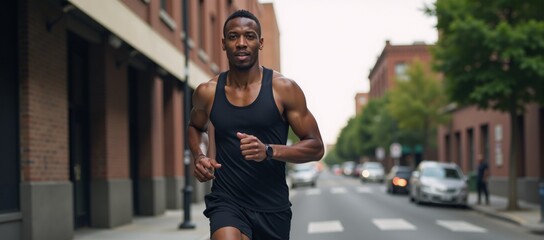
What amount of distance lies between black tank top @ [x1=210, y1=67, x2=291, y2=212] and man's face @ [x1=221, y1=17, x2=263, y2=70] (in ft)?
0.55

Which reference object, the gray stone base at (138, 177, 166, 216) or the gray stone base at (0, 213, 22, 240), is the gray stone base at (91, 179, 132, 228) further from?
the gray stone base at (0, 213, 22, 240)

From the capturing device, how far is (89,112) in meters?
15.5

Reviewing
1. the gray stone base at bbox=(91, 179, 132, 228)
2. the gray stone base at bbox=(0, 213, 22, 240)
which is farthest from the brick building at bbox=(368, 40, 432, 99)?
the gray stone base at bbox=(0, 213, 22, 240)

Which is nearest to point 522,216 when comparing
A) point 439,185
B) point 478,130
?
point 439,185

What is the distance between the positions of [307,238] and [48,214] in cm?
455

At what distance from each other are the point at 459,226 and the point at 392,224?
1416 mm

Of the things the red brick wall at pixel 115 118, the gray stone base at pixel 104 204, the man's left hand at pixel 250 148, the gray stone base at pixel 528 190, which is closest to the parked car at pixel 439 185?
the gray stone base at pixel 528 190

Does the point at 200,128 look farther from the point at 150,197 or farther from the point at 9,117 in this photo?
the point at 150,197

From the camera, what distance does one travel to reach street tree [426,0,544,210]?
18.4m

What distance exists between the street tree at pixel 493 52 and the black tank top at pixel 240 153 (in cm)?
1533

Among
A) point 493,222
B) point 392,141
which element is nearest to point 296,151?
point 493,222

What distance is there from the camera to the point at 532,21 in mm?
18250

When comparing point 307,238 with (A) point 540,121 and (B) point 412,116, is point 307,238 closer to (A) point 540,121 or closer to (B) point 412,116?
(A) point 540,121

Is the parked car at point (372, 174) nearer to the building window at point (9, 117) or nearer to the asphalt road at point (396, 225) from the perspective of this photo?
the asphalt road at point (396, 225)
